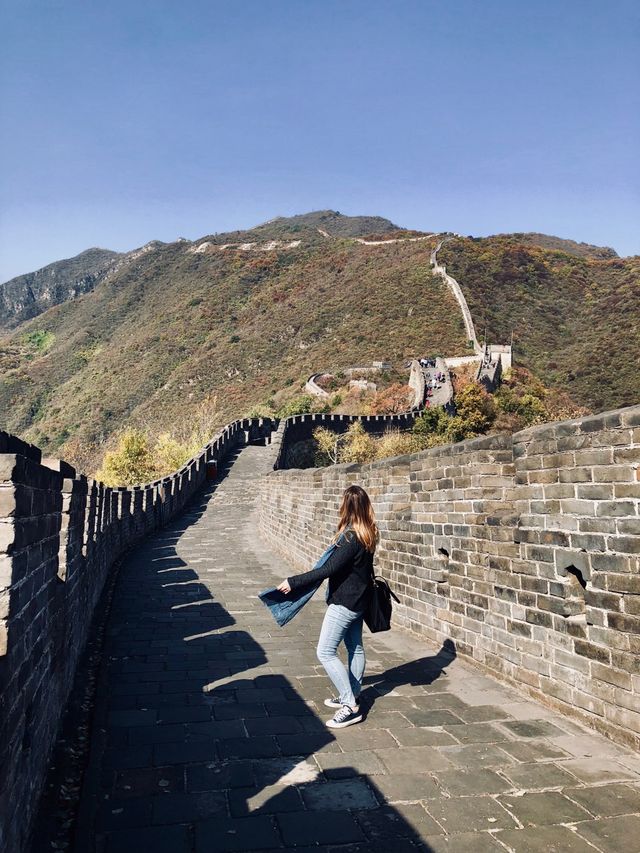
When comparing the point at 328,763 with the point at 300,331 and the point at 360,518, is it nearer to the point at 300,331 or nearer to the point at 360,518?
the point at 360,518

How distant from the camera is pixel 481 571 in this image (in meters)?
5.71

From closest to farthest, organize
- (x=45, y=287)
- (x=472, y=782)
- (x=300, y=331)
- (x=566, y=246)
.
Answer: (x=472, y=782) → (x=300, y=331) → (x=566, y=246) → (x=45, y=287)

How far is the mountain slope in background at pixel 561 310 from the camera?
176ft

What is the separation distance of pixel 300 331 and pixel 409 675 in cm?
6240

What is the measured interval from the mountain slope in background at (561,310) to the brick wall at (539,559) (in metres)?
44.0

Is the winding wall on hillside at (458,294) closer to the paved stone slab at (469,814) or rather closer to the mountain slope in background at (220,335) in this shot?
the mountain slope in background at (220,335)

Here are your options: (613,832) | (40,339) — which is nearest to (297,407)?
(613,832)

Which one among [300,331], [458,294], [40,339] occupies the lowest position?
[300,331]

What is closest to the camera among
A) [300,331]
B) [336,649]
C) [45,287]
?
[336,649]

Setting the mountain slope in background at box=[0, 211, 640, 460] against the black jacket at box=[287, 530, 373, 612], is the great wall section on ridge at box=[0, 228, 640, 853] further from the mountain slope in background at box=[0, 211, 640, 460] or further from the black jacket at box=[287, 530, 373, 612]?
the mountain slope in background at box=[0, 211, 640, 460]

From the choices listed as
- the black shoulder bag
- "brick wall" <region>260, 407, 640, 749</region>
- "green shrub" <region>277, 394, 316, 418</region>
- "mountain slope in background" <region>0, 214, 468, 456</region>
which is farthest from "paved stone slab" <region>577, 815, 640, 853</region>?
"mountain slope in background" <region>0, 214, 468, 456</region>

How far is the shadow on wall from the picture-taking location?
2.97m

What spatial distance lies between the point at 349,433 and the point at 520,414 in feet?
35.9

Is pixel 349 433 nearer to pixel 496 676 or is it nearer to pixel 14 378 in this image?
pixel 496 676
